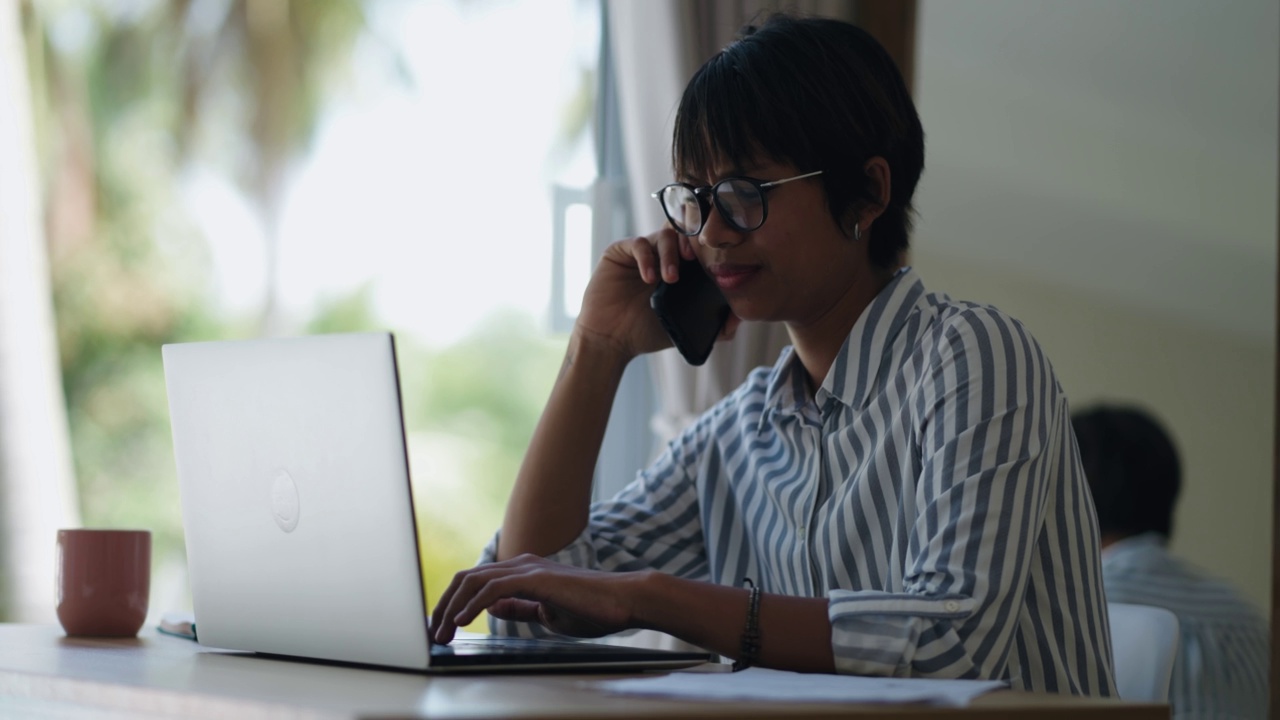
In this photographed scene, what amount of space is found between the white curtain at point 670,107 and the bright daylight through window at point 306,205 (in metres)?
7.65

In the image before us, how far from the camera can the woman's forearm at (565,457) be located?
159cm

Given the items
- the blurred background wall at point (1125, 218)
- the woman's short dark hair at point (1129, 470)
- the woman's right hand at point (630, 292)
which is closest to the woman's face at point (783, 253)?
the woman's right hand at point (630, 292)

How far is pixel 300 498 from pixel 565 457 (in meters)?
0.57

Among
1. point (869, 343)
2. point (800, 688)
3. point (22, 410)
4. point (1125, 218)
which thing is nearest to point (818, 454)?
point (869, 343)

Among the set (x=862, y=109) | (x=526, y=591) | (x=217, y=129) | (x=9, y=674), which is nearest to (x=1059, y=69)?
(x=862, y=109)

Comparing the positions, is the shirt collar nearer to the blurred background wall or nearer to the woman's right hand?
the woman's right hand

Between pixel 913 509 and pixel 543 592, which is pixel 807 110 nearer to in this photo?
pixel 913 509

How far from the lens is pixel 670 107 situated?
2461 mm

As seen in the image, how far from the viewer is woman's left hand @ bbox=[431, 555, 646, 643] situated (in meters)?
1.12

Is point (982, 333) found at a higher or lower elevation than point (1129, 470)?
higher

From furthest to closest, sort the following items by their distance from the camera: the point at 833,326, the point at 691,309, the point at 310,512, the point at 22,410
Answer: the point at 22,410
the point at 691,309
the point at 833,326
the point at 310,512

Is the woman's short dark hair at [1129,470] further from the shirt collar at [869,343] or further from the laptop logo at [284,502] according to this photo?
the laptop logo at [284,502]

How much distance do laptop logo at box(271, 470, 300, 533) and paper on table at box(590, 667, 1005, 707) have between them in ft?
1.06

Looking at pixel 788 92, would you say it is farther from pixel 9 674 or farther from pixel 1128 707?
pixel 9 674
